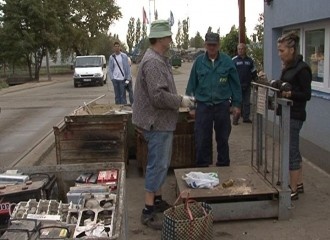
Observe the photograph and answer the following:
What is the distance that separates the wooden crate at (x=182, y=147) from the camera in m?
6.75

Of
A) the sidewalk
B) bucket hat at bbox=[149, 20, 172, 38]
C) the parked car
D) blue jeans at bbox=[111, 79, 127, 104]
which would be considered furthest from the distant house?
the parked car

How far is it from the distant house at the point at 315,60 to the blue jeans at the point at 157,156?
2956mm

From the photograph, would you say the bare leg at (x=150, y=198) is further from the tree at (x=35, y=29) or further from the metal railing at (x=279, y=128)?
the tree at (x=35, y=29)

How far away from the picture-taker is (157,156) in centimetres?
480

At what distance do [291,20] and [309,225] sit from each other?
4.80m

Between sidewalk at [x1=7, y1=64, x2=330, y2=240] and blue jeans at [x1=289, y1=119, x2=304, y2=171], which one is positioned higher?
blue jeans at [x1=289, y1=119, x2=304, y2=171]

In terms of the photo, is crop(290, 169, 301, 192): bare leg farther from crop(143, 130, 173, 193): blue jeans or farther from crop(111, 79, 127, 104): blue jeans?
crop(111, 79, 127, 104): blue jeans

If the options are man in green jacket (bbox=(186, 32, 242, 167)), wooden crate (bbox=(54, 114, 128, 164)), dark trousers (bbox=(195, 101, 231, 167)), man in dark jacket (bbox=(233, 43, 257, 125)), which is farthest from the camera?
Answer: man in dark jacket (bbox=(233, 43, 257, 125))

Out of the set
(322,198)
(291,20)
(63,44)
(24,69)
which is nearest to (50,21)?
(63,44)

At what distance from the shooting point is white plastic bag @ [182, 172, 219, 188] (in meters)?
5.27

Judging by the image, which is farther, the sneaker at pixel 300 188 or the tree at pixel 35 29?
the tree at pixel 35 29

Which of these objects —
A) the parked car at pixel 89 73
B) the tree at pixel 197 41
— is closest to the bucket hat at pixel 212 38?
the parked car at pixel 89 73

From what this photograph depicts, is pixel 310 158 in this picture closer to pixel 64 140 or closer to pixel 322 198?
pixel 322 198

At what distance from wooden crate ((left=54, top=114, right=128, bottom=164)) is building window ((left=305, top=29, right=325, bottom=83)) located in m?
3.39
